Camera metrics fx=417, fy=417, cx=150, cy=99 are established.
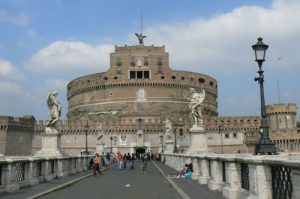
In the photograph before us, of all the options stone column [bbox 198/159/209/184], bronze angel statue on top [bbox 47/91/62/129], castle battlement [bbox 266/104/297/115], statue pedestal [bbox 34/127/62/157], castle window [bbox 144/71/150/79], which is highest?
castle window [bbox 144/71/150/79]

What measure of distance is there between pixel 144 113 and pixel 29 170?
209 ft

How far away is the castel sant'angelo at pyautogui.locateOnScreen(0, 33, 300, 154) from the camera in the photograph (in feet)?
228

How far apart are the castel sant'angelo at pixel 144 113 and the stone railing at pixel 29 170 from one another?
161 feet

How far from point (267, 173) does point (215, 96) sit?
8450cm

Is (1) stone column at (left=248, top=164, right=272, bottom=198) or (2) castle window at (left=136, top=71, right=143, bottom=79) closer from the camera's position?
(1) stone column at (left=248, top=164, right=272, bottom=198)

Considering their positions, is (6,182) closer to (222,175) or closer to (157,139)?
(222,175)

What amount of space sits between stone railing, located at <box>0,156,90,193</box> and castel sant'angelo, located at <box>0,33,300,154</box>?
4909 centimetres

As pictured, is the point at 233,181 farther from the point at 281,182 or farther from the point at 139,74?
the point at 139,74

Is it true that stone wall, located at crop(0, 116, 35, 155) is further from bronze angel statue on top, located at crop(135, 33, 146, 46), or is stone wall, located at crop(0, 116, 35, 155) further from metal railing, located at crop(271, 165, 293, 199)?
metal railing, located at crop(271, 165, 293, 199)

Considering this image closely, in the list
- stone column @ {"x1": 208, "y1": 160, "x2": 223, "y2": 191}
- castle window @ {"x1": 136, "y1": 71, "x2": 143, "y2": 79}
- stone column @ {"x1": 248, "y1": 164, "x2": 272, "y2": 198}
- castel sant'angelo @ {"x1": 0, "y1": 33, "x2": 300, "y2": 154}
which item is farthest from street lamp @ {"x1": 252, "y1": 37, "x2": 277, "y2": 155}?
castle window @ {"x1": 136, "y1": 71, "x2": 143, "y2": 79}

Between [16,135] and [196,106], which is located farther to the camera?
[16,135]

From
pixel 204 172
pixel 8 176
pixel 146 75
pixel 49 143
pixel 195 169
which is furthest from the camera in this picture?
pixel 146 75

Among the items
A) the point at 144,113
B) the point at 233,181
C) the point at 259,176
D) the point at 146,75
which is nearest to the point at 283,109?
the point at 144,113

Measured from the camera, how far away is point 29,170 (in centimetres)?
1256
